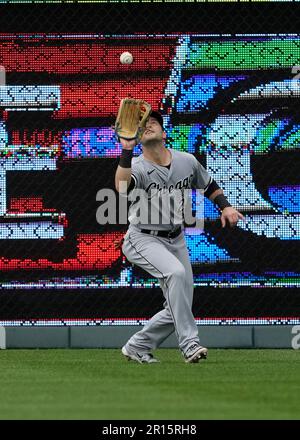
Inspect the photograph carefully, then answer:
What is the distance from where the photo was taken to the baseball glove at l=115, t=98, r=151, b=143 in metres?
8.20

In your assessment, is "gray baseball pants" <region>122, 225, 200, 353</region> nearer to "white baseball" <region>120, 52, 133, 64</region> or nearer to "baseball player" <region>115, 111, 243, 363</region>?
"baseball player" <region>115, 111, 243, 363</region>

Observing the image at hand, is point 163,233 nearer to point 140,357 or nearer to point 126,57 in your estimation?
point 140,357

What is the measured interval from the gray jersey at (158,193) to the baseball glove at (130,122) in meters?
0.34

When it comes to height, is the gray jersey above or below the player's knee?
above

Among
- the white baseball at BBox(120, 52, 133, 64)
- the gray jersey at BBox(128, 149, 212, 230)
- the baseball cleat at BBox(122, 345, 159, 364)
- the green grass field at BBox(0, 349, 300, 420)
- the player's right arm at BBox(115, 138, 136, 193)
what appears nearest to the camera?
the green grass field at BBox(0, 349, 300, 420)

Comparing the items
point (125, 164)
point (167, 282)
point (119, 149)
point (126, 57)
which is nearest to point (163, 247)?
point (167, 282)

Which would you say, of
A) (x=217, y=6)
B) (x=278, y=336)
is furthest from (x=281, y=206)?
(x=217, y=6)

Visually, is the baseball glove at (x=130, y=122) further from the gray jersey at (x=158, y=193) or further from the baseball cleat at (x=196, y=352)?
the baseball cleat at (x=196, y=352)

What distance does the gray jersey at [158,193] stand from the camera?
852 centimetres

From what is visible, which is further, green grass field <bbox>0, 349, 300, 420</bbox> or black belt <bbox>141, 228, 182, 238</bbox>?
black belt <bbox>141, 228, 182, 238</bbox>

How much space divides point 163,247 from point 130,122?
3.06ft

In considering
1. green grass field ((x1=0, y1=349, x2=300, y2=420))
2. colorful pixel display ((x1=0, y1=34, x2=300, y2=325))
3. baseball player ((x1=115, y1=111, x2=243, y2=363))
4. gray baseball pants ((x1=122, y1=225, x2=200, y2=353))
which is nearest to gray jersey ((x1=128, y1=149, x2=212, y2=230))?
baseball player ((x1=115, y1=111, x2=243, y2=363))

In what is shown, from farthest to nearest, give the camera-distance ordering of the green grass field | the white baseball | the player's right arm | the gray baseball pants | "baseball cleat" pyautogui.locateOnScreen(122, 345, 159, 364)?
the white baseball < "baseball cleat" pyautogui.locateOnScreen(122, 345, 159, 364) < the gray baseball pants < the player's right arm < the green grass field

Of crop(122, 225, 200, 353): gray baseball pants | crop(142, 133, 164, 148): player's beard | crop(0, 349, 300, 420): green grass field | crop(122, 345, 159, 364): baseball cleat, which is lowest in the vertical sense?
crop(0, 349, 300, 420): green grass field
